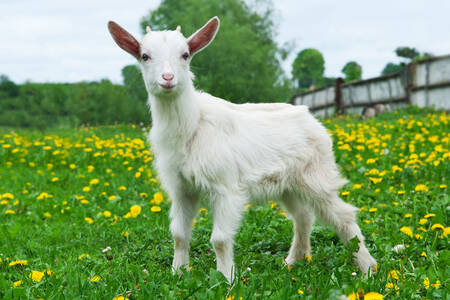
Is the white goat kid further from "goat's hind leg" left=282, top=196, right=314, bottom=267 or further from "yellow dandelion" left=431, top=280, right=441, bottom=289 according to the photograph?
"yellow dandelion" left=431, top=280, right=441, bottom=289

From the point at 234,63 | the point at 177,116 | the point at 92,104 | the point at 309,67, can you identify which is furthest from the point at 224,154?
the point at 309,67

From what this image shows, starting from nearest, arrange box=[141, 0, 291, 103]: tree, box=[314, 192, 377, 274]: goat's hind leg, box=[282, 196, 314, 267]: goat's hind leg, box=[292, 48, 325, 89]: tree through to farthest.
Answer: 1. box=[314, 192, 377, 274]: goat's hind leg
2. box=[282, 196, 314, 267]: goat's hind leg
3. box=[141, 0, 291, 103]: tree
4. box=[292, 48, 325, 89]: tree

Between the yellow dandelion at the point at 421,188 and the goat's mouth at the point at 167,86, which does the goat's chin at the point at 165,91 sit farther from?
the yellow dandelion at the point at 421,188

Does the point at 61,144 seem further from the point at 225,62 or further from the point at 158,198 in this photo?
the point at 225,62

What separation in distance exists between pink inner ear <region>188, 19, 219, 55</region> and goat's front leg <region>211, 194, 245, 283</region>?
43.8 inches

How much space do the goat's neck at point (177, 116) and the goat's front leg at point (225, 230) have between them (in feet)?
1.78

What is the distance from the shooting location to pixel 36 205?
5281mm

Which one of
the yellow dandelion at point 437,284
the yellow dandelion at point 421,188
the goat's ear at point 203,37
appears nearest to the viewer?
the yellow dandelion at point 437,284

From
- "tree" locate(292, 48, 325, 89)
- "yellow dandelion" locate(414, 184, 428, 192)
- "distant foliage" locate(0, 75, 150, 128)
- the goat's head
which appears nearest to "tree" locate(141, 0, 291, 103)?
"distant foliage" locate(0, 75, 150, 128)

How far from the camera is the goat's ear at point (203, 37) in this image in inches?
126

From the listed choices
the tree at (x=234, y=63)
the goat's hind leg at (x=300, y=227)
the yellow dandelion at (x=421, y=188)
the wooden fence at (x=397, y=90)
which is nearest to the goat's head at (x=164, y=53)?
the goat's hind leg at (x=300, y=227)

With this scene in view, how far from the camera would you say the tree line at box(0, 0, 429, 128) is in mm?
17333

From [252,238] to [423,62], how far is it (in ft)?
39.4

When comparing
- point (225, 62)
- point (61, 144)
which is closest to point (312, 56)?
point (225, 62)
